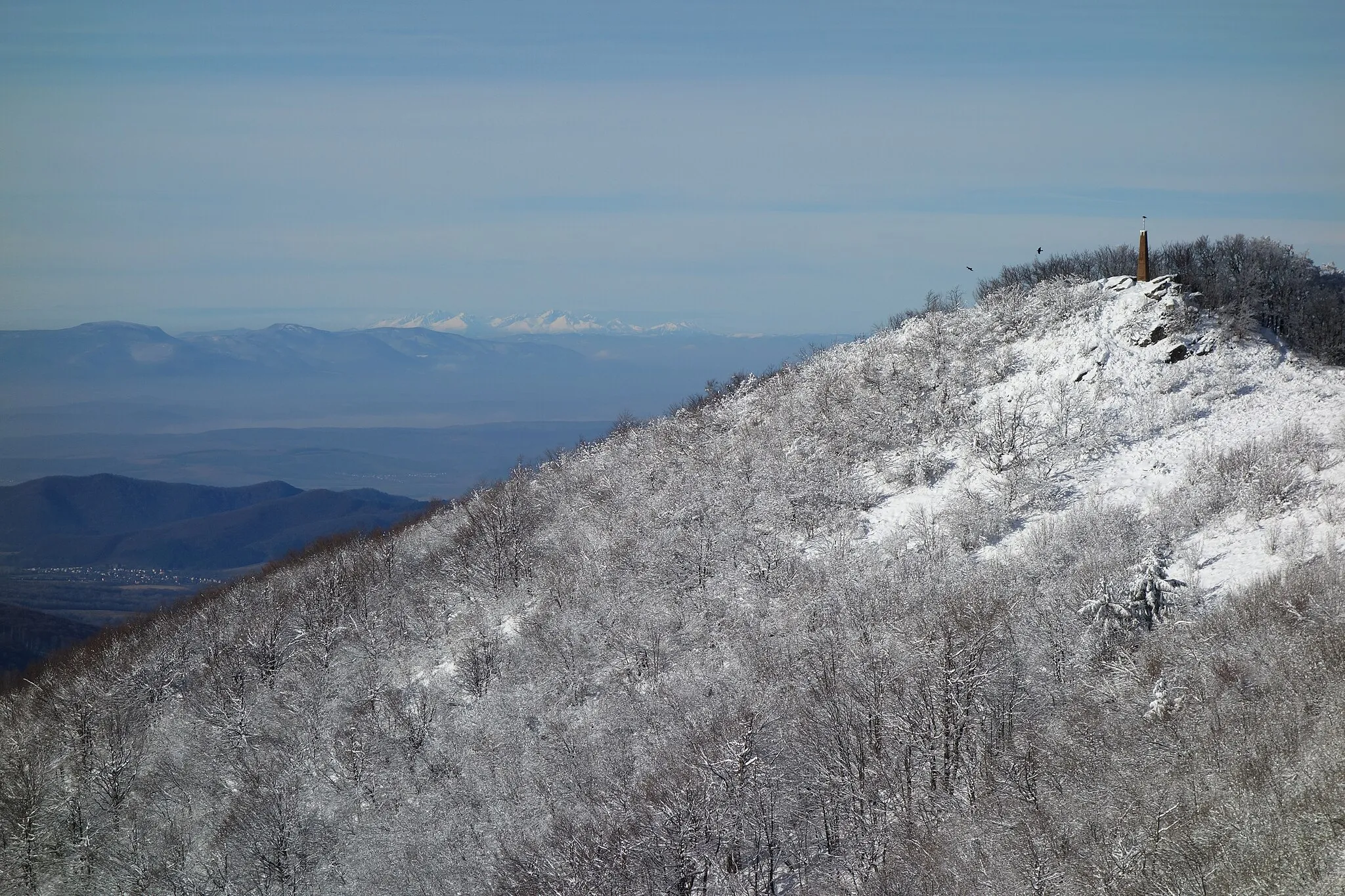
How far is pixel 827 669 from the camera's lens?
24.8 m

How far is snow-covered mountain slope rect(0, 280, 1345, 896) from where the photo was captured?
17375mm

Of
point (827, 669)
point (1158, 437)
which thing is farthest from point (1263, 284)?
point (827, 669)

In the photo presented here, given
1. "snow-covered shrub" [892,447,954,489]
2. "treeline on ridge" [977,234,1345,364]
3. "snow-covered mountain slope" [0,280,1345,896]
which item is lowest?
"snow-covered mountain slope" [0,280,1345,896]

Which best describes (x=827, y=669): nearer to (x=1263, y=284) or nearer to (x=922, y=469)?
(x=922, y=469)

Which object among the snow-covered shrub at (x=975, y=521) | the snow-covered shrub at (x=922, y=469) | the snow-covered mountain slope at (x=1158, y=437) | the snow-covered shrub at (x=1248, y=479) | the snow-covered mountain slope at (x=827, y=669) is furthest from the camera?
the snow-covered shrub at (x=922, y=469)

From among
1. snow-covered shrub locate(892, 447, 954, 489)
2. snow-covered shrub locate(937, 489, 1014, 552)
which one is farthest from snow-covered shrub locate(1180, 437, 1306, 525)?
snow-covered shrub locate(892, 447, 954, 489)

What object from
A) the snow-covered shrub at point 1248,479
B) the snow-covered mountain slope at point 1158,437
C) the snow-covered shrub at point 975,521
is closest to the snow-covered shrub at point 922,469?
the snow-covered mountain slope at point 1158,437

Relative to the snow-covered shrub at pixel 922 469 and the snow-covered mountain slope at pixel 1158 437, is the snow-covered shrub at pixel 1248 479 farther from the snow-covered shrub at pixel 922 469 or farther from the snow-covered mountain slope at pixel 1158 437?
the snow-covered shrub at pixel 922 469

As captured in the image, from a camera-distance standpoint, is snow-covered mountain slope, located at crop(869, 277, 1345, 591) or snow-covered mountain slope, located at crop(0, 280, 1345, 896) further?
snow-covered mountain slope, located at crop(869, 277, 1345, 591)

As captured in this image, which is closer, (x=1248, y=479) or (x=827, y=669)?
(x=827, y=669)

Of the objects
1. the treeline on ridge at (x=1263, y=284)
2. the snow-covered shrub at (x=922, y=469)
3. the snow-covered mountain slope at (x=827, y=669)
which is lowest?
the snow-covered mountain slope at (x=827, y=669)

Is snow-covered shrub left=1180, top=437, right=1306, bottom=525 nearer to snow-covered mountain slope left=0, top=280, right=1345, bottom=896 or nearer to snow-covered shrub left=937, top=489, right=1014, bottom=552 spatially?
snow-covered mountain slope left=0, top=280, right=1345, bottom=896

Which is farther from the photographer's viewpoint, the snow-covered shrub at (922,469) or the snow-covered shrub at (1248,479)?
the snow-covered shrub at (922,469)

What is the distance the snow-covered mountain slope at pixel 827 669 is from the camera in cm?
1738
